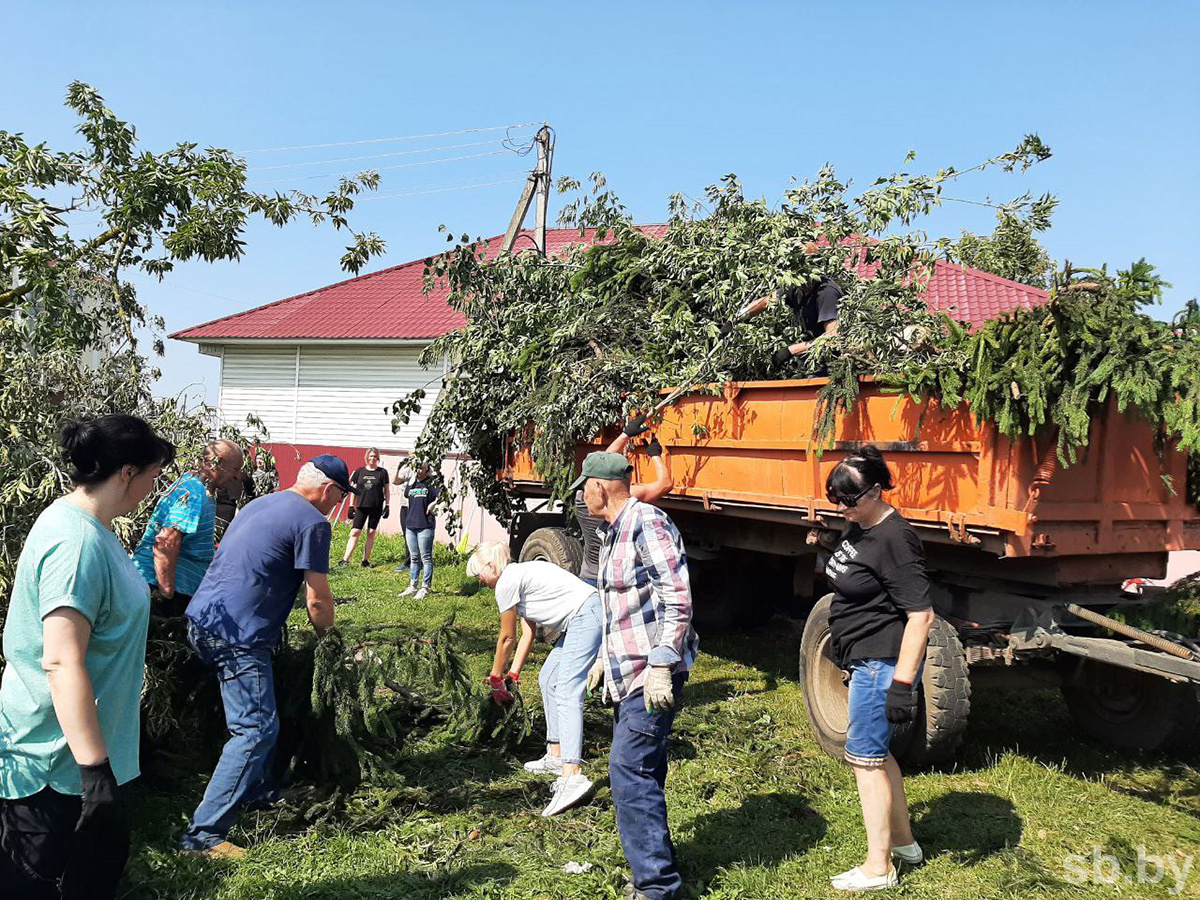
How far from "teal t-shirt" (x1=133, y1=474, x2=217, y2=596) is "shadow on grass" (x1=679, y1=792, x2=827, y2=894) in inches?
103

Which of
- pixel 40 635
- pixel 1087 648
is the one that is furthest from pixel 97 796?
pixel 1087 648

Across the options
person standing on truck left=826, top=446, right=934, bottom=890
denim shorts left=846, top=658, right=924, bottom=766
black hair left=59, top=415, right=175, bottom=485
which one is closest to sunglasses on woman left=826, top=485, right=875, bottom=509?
person standing on truck left=826, top=446, right=934, bottom=890

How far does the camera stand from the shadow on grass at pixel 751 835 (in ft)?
13.2

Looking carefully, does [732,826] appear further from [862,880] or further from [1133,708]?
[1133,708]

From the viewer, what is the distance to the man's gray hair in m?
4.16

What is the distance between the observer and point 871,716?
367 cm

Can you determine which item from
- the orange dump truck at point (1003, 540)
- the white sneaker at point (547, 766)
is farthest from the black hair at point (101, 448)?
the orange dump truck at point (1003, 540)

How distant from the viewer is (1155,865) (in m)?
3.99

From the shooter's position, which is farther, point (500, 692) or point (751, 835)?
point (500, 692)

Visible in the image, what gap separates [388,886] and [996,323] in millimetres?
3759

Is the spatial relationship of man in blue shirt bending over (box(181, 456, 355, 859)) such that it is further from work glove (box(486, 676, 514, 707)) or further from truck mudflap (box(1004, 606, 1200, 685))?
truck mudflap (box(1004, 606, 1200, 685))

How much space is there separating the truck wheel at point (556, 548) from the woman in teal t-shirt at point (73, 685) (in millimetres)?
5152

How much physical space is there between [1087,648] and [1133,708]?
1.24m

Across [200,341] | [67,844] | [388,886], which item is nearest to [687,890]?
[388,886]
